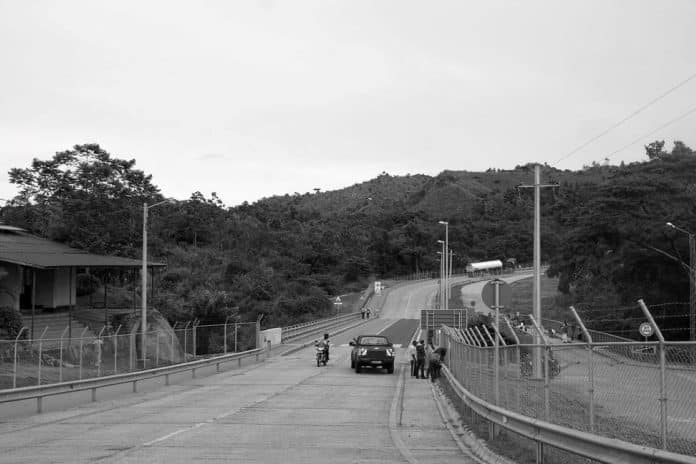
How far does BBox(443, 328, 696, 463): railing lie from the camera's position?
7797mm

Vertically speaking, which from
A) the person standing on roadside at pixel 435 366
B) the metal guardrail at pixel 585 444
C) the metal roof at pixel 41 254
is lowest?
the person standing on roadside at pixel 435 366

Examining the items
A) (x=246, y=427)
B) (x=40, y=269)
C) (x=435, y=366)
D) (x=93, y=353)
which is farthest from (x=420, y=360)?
(x=40, y=269)

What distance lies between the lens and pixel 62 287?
44.2 meters

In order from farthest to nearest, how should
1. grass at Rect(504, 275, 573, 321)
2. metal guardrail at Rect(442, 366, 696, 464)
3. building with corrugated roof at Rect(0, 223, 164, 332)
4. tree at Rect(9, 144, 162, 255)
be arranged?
grass at Rect(504, 275, 573, 321), tree at Rect(9, 144, 162, 255), building with corrugated roof at Rect(0, 223, 164, 332), metal guardrail at Rect(442, 366, 696, 464)

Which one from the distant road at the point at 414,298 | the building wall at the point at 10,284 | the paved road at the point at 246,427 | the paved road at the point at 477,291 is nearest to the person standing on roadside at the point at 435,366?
the paved road at the point at 246,427

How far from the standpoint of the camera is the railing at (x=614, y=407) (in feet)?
25.6

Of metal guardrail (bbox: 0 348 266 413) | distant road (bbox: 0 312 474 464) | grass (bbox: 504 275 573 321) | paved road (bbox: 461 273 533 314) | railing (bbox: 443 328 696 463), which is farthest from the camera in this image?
→ paved road (bbox: 461 273 533 314)

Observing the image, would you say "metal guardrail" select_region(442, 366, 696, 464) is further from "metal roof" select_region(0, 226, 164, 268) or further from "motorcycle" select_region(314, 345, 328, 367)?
"metal roof" select_region(0, 226, 164, 268)

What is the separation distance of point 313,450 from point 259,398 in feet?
36.4

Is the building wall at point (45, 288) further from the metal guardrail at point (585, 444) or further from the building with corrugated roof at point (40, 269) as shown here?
the metal guardrail at point (585, 444)

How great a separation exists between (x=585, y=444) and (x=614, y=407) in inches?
43.1

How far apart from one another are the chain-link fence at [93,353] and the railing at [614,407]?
54.1 ft

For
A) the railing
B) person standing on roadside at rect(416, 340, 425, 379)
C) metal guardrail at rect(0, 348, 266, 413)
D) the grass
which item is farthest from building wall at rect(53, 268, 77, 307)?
the grass

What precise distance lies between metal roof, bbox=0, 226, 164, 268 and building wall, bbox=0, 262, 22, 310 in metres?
0.88
